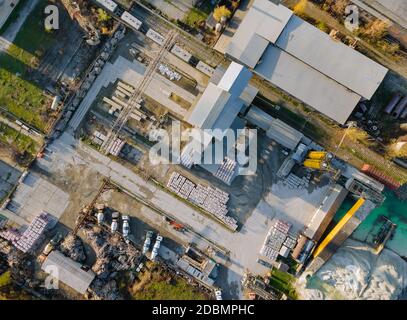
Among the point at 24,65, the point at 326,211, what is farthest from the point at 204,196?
the point at 24,65

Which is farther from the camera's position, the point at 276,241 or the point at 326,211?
the point at 276,241

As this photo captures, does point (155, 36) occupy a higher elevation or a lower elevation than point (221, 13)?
lower

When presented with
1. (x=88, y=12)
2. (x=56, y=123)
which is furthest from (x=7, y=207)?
(x=88, y=12)

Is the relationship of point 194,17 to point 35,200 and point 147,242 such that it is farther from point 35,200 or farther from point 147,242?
point 35,200

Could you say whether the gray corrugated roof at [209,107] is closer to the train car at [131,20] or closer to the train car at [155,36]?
the train car at [155,36]

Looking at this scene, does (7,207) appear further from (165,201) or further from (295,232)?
(295,232)

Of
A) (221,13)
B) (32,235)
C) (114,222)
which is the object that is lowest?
(32,235)

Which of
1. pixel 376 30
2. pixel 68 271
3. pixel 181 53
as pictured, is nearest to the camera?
pixel 68 271

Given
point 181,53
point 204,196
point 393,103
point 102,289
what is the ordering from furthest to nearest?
point 393,103 < point 204,196 < point 181,53 < point 102,289
